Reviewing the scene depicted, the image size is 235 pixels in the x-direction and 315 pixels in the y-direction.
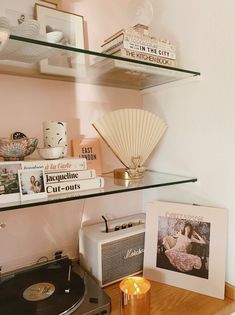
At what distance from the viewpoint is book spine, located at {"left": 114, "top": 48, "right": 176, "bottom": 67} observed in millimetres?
777

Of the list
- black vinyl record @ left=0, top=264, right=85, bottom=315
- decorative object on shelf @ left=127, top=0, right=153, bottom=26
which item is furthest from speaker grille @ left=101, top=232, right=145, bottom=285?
decorative object on shelf @ left=127, top=0, right=153, bottom=26

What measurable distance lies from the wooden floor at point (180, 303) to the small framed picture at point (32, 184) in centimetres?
40

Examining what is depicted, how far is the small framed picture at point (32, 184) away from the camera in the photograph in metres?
0.62

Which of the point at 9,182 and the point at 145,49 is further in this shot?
the point at 145,49

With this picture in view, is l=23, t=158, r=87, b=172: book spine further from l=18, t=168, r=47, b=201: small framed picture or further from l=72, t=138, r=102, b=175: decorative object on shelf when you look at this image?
l=72, t=138, r=102, b=175: decorative object on shelf

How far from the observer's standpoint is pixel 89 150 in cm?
95

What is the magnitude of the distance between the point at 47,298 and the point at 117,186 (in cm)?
37

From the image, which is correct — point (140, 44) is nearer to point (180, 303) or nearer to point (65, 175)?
point (65, 175)

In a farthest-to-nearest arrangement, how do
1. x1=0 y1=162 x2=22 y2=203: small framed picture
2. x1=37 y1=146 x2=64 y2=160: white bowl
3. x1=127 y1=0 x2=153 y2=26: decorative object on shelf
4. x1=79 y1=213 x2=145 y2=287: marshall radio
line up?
1. x1=127 y1=0 x2=153 y2=26: decorative object on shelf
2. x1=79 y1=213 x2=145 y2=287: marshall radio
3. x1=37 y1=146 x2=64 y2=160: white bowl
4. x1=0 y1=162 x2=22 y2=203: small framed picture

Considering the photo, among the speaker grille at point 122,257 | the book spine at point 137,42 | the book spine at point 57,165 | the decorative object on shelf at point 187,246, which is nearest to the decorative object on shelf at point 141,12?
the book spine at point 137,42

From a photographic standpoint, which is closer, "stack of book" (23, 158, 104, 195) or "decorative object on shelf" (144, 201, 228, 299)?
"stack of book" (23, 158, 104, 195)

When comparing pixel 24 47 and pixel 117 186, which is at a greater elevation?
pixel 24 47

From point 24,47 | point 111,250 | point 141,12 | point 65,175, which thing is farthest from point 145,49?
point 111,250

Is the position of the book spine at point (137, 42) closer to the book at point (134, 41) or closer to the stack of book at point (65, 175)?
the book at point (134, 41)
